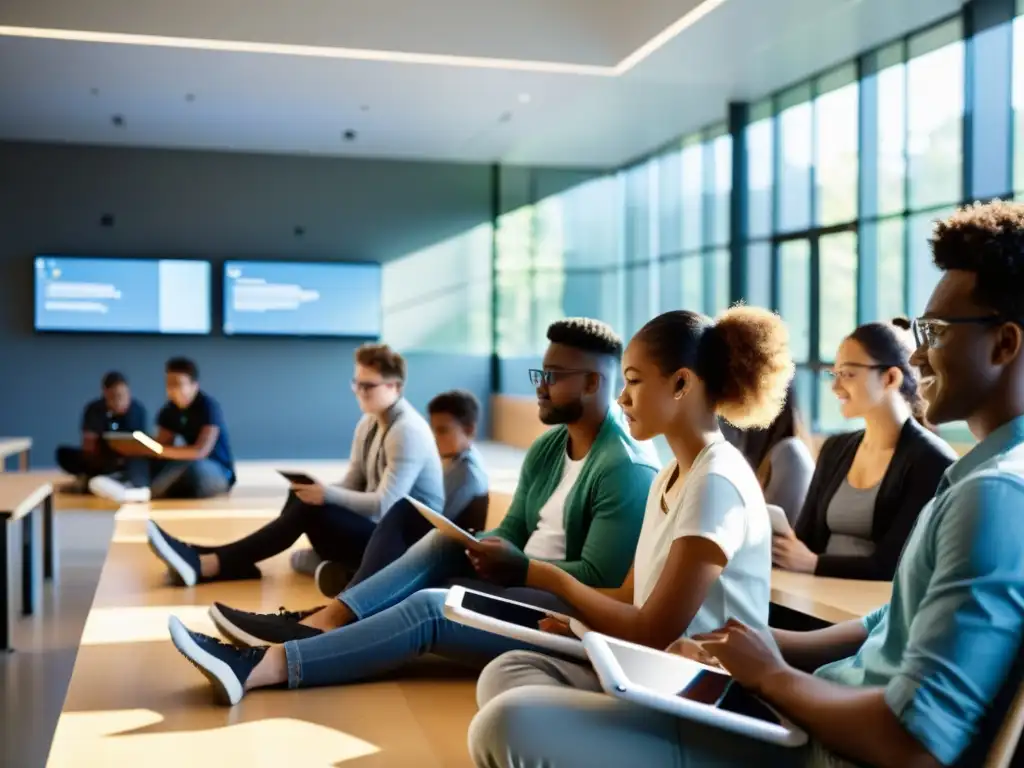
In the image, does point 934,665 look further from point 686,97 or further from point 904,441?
point 686,97

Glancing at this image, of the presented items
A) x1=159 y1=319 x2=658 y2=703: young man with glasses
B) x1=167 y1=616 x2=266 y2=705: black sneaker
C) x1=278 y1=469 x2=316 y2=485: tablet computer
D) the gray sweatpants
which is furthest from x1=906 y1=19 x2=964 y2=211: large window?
the gray sweatpants

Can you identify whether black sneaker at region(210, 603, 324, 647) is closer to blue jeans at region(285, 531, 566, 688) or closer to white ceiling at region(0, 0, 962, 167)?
blue jeans at region(285, 531, 566, 688)

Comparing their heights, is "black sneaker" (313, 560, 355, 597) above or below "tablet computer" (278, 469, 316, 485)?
below

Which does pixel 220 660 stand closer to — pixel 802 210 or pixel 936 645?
pixel 936 645

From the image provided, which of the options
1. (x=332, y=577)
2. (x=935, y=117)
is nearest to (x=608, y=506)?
(x=332, y=577)

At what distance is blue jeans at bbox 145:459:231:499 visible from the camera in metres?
7.55

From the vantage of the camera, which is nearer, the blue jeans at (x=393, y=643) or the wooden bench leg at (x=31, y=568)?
the blue jeans at (x=393, y=643)

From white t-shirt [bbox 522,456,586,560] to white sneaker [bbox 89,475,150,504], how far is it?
6.13m

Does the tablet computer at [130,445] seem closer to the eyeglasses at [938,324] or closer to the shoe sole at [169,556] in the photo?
the shoe sole at [169,556]

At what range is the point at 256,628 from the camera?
10.9 feet

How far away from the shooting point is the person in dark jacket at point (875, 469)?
3.07 m

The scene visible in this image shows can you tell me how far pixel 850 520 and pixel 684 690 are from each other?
1787 mm

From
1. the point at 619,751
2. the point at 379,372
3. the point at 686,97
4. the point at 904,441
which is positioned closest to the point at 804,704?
the point at 619,751

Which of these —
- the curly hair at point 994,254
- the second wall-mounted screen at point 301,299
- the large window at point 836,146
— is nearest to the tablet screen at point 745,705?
the curly hair at point 994,254
